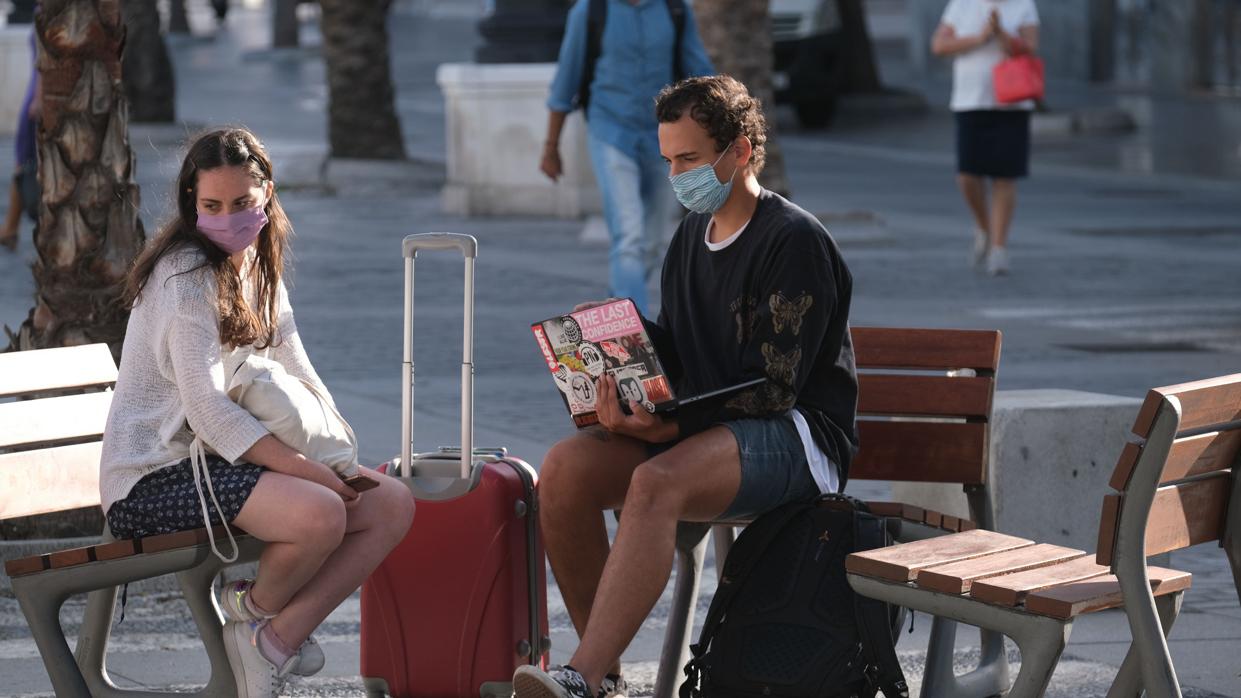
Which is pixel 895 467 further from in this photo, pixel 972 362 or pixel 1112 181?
pixel 1112 181

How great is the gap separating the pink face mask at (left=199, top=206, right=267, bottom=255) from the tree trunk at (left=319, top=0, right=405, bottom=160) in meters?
13.5

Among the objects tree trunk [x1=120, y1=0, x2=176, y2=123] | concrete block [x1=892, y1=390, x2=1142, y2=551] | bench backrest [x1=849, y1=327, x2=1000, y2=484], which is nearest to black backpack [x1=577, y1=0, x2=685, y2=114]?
concrete block [x1=892, y1=390, x2=1142, y2=551]

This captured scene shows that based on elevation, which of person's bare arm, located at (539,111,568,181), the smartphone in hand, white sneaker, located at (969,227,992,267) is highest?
the smartphone in hand

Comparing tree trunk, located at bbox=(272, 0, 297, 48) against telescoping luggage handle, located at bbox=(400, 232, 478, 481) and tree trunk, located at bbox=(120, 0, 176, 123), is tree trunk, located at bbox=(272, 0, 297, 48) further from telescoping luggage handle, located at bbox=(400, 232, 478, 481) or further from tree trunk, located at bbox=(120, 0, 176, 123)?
telescoping luggage handle, located at bbox=(400, 232, 478, 481)

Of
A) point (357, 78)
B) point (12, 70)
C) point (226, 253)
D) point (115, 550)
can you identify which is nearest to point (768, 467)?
point (226, 253)

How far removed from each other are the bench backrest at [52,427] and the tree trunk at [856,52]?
21661 millimetres

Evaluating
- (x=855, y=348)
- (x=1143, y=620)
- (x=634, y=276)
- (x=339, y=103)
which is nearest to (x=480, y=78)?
(x=339, y=103)

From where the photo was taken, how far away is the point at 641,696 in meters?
4.84

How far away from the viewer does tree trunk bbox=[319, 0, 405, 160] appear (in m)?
17.5

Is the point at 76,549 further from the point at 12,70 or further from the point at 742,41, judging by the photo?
the point at 12,70

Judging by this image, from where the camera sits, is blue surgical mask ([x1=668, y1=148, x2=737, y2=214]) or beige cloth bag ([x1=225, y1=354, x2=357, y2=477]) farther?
blue surgical mask ([x1=668, y1=148, x2=737, y2=214])

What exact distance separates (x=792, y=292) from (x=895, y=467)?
753 mm

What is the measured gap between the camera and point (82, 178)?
5977 mm

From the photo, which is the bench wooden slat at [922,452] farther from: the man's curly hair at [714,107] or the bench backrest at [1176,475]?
the bench backrest at [1176,475]
